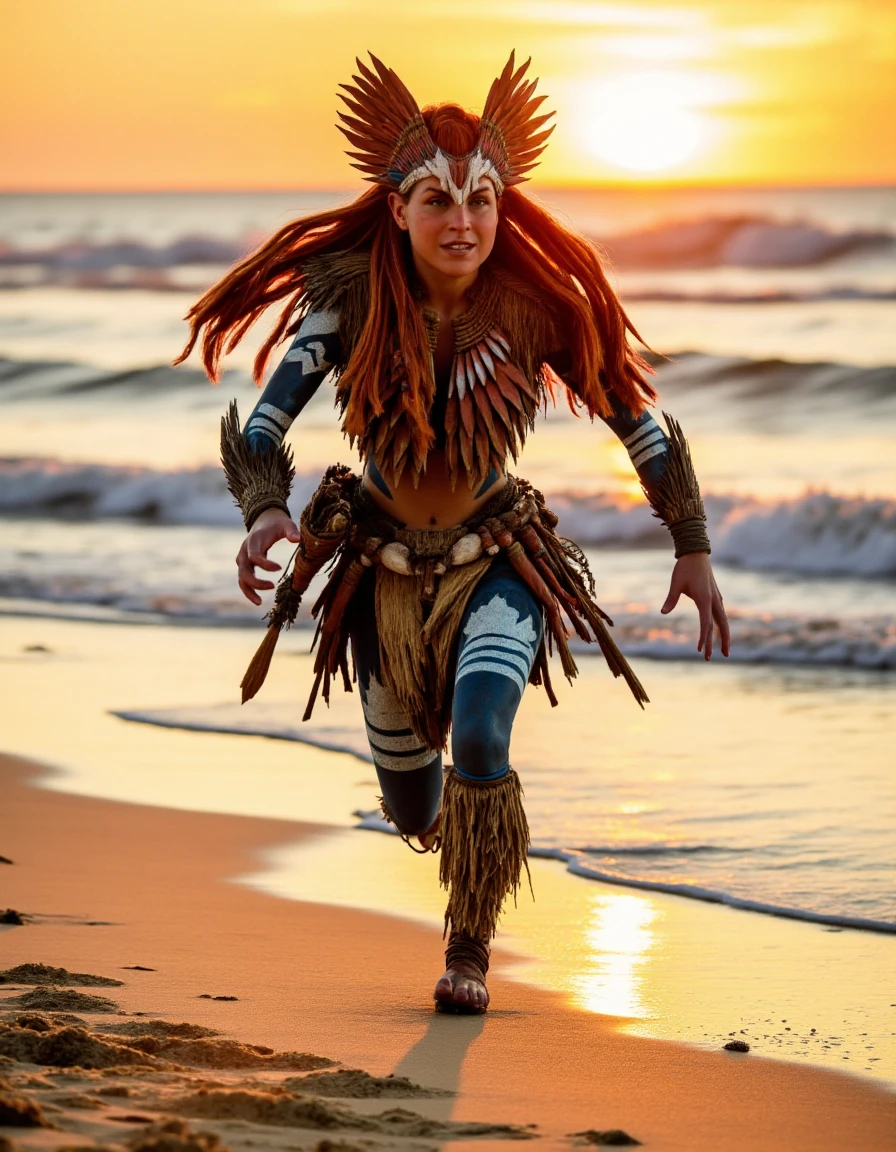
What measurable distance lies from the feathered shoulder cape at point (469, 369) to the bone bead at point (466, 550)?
15 centimetres

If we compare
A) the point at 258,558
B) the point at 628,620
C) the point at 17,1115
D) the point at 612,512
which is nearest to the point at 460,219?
the point at 258,558

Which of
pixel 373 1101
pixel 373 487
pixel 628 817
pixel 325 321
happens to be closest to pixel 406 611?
pixel 373 487

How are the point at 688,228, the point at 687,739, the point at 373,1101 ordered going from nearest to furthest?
the point at 373,1101 → the point at 687,739 → the point at 688,228

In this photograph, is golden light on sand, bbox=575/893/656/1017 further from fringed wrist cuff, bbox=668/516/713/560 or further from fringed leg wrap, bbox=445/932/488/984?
fringed wrist cuff, bbox=668/516/713/560

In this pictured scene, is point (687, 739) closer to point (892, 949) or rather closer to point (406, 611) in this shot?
point (892, 949)

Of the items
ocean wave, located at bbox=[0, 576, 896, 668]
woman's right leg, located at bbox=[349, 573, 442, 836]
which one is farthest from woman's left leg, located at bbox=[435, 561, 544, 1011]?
ocean wave, located at bbox=[0, 576, 896, 668]

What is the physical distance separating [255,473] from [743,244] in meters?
40.5

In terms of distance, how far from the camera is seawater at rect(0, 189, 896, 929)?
22.1 feet

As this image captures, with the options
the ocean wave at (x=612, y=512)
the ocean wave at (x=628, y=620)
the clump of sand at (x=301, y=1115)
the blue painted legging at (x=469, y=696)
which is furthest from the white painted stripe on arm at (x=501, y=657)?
the ocean wave at (x=612, y=512)

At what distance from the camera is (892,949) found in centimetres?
535

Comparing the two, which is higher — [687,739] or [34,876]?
[687,739]

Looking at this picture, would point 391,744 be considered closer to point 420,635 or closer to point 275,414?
point 420,635

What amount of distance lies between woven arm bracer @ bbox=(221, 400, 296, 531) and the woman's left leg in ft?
1.85

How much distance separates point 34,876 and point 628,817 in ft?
6.63
